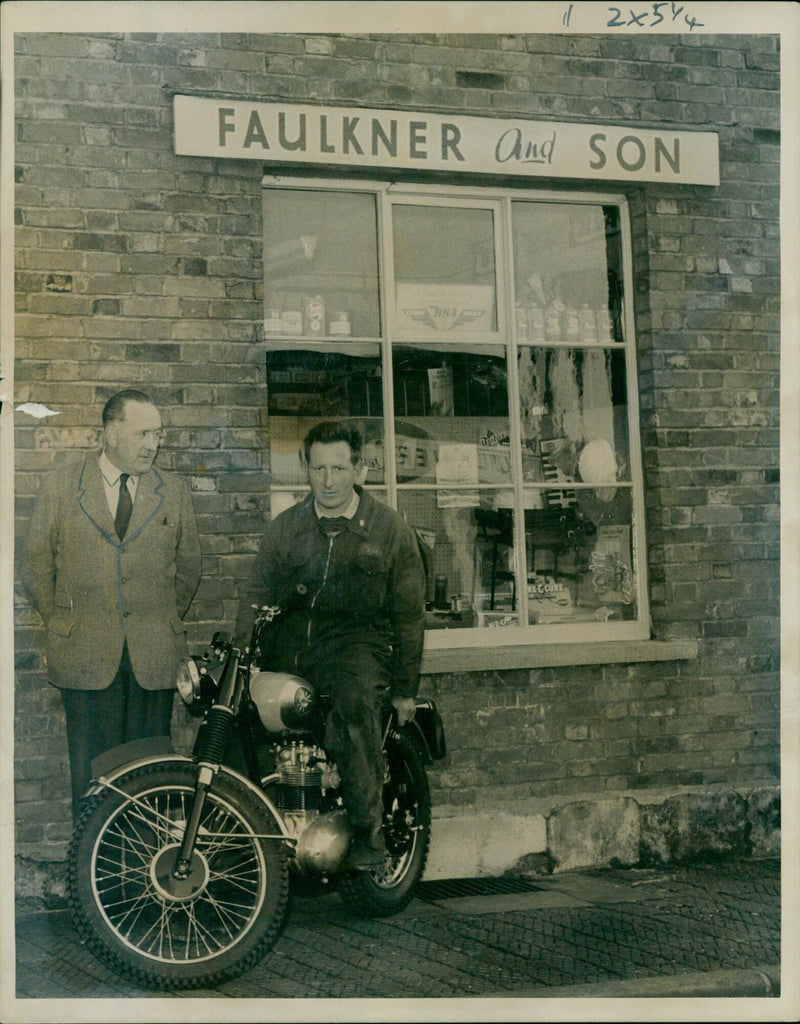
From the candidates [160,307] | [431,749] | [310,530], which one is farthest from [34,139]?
[431,749]

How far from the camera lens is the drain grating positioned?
16.2 feet

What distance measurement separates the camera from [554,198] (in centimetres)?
541

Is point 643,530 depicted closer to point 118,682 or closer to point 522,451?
point 522,451

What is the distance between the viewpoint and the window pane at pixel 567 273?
17.7 feet

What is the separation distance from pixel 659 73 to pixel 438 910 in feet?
13.1

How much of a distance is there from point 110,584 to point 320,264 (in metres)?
1.76

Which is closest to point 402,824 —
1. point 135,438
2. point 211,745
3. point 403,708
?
point 403,708

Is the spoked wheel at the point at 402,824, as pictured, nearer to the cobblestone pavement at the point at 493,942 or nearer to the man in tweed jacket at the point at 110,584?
the cobblestone pavement at the point at 493,942

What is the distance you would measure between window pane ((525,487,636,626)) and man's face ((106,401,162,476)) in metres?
1.84

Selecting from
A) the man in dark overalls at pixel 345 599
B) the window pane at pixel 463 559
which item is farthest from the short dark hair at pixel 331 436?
the window pane at pixel 463 559

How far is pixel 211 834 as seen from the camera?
4020 mm

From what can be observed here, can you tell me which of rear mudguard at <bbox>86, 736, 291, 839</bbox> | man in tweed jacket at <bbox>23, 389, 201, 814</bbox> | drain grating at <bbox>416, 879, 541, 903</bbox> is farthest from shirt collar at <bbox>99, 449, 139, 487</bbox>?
drain grating at <bbox>416, 879, 541, 903</bbox>

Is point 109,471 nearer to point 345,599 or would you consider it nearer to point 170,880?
point 345,599

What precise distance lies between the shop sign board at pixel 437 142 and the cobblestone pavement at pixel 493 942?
3275mm
